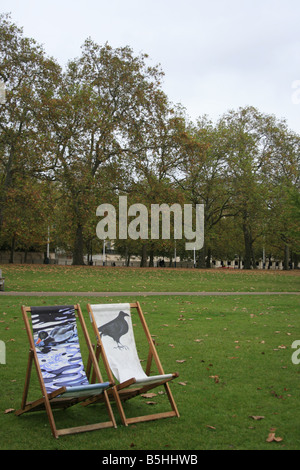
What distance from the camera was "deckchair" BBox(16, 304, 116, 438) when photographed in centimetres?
506

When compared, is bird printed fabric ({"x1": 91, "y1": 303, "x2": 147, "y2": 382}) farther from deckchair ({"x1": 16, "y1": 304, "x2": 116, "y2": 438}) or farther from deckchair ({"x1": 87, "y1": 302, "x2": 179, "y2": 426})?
deckchair ({"x1": 16, "y1": 304, "x2": 116, "y2": 438})

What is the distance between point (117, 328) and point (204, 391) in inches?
58.2

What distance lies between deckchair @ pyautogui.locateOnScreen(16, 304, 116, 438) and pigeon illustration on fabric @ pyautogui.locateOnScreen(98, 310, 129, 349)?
0.33 m

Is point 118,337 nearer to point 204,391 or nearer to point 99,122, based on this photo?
point 204,391

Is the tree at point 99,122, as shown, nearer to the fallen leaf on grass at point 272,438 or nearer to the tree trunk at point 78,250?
the tree trunk at point 78,250

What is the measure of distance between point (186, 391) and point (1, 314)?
23.5ft

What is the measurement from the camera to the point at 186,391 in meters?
6.38

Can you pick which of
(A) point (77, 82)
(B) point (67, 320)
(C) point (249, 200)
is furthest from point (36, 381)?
(C) point (249, 200)

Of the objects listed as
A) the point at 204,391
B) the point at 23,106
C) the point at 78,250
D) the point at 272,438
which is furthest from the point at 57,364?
the point at 78,250

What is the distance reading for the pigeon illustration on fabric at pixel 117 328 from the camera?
19.7 feet

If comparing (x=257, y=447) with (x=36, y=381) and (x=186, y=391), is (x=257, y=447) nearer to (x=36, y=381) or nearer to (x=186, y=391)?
(x=186, y=391)

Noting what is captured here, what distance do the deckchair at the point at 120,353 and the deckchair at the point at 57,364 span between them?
205 mm

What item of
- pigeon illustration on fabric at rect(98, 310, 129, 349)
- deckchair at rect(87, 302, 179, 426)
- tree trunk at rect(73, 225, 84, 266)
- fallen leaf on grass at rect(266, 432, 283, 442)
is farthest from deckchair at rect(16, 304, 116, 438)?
tree trunk at rect(73, 225, 84, 266)

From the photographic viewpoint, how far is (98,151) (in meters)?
32.9
